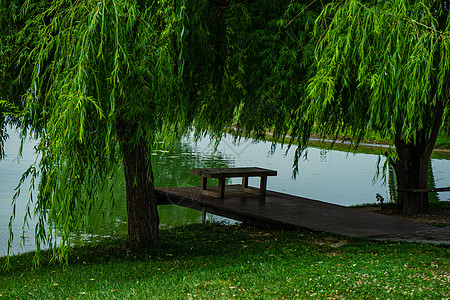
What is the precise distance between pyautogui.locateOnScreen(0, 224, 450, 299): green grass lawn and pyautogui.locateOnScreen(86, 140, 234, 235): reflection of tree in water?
2.74ft

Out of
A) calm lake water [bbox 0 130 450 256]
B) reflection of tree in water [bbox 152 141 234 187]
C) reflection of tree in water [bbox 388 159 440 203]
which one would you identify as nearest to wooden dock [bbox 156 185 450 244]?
calm lake water [bbox 0 130 450 256]

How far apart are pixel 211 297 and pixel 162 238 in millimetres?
5455

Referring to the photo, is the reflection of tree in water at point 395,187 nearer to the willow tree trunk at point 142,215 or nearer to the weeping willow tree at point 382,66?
the willow tree trunk at point 142,215

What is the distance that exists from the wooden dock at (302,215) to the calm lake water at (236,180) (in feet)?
3.01

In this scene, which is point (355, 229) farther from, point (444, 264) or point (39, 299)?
point (39, 299)

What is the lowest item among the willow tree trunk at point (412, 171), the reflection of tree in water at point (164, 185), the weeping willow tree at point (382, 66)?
the reflection of tree in water at point (164, 185)

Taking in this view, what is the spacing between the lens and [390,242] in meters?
8.23

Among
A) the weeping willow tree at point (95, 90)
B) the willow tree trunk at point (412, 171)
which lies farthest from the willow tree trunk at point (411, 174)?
the weeping willow tree at point (95, 90)

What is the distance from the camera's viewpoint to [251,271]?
6051 millimetres

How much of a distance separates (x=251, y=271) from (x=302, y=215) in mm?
4256

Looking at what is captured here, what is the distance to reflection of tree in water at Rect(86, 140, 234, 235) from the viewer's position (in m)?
11.5

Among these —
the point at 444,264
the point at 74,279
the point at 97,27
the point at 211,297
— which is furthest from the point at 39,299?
the point at 444,264

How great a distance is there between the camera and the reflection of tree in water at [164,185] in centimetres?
1150

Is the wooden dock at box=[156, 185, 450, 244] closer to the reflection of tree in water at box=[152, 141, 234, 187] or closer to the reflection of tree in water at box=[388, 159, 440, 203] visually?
the reflection of tree in water at box=[152, 141, 234, 187]
